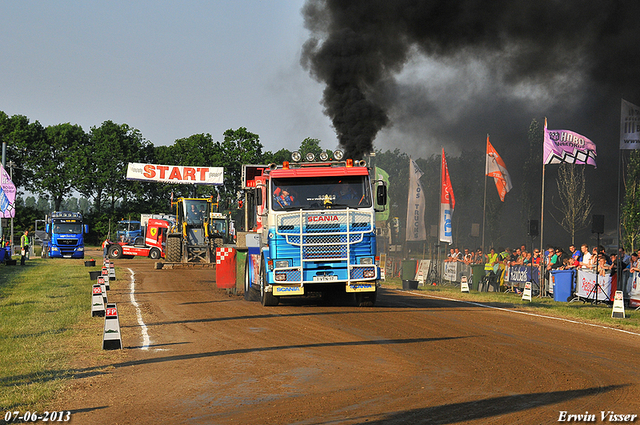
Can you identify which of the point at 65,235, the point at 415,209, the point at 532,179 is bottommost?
the point at 65,235

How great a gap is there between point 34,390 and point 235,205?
1432 cm

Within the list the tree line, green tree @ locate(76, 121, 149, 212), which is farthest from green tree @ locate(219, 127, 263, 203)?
green tree @ locate(76, 121, 149, 212)

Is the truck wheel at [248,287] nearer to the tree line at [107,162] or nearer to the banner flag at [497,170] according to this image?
the banner flag at [497,170]

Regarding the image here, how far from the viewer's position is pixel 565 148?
22.7 m

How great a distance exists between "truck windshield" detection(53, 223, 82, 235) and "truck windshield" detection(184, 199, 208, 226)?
60.8 feet

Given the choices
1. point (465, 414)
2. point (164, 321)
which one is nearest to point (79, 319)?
point (164, 321)

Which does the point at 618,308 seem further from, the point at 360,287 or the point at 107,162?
the point at 107,162

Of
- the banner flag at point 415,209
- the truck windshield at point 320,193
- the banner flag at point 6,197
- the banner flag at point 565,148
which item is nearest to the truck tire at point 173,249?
the banner flag at point 6,197

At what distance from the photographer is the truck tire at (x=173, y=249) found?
114 feet

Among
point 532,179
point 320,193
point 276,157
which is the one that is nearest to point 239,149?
point 276,157

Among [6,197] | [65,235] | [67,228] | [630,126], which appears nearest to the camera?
[630,126]

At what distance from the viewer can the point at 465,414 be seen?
623 centimetres

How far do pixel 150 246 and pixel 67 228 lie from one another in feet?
22.0

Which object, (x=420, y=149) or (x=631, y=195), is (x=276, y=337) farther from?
(x=420, y=149)
